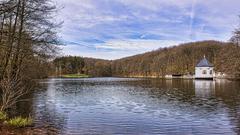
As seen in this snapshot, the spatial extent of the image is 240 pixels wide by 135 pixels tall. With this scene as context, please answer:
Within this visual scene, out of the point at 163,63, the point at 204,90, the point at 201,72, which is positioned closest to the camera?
the point at 204,90

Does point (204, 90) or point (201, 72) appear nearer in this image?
point (204, 90)

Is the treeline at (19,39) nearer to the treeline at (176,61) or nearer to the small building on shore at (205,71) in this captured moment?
the small building on shore at (205,71)

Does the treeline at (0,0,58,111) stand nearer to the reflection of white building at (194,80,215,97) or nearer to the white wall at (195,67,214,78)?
the reflection of white building at (194,80,215,97)

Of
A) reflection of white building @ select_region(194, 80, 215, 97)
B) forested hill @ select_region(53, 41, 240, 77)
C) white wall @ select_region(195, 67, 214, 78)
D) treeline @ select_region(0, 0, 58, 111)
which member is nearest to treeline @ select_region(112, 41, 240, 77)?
forested hill @ select_region(53, 41, 240, 77)

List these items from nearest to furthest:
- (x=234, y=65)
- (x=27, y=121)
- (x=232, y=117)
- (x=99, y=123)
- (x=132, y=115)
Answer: (x=27, y=121), (x=99, y=123), (x=232, y=117), (x=132, y=115), (x=234, y=65)

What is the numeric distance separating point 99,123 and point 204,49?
12899 cm

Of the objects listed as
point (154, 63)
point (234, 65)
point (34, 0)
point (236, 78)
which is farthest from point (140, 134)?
point (154, 63)

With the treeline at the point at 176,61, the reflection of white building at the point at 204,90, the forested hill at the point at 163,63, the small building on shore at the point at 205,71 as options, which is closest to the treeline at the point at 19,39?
the reflection of white building at the point at 204,90

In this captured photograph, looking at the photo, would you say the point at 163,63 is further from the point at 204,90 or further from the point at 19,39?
the point at 19,39

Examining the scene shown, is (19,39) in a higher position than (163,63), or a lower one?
lower

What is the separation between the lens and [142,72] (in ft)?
546

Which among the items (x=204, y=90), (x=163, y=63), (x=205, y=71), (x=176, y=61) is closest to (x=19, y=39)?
(x=204, y=90)

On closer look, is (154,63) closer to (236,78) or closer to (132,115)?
(236,78)

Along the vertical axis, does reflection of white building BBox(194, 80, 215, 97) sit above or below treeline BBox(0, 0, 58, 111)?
below
